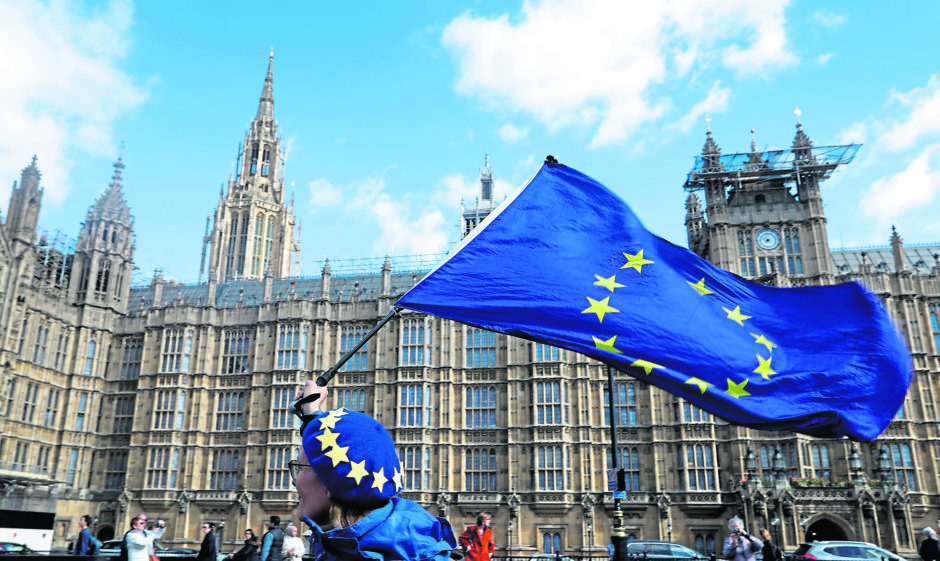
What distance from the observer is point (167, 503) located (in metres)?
45.5

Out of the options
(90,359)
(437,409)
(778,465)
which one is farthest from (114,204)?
(778,465)

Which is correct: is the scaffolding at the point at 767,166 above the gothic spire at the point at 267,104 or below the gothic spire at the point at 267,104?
below

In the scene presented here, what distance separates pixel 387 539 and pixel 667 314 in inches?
224

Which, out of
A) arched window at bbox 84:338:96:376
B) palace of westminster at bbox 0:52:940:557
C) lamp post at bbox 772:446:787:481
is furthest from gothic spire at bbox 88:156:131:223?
lamp post at bbox 772:446:787:481

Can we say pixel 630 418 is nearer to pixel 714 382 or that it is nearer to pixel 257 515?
pixel 257 515

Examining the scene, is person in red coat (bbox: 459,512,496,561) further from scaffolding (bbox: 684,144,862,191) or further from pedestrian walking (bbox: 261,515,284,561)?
scaffolding (bbox: 684,144,862,191)

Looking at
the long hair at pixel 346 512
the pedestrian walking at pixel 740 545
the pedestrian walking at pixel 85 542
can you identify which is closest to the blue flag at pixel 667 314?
the long hair at pixel 346 512

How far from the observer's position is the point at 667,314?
25.5 feet

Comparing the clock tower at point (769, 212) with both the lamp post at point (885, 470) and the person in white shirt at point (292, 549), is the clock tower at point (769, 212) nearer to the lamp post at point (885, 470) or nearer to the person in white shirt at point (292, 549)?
the lamp post at point (885, 470)

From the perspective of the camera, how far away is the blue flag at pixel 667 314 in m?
7.28

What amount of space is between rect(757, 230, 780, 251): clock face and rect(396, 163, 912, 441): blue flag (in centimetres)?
3908

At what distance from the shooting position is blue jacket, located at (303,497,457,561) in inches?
106

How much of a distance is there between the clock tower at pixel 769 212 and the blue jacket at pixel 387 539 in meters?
43.1

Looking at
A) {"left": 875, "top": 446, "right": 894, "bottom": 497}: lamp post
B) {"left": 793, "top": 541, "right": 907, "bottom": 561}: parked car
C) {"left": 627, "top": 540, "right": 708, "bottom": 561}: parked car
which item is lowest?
{"left": 627, "top": 540, "right": 708, "bottom": 561}: parked car
